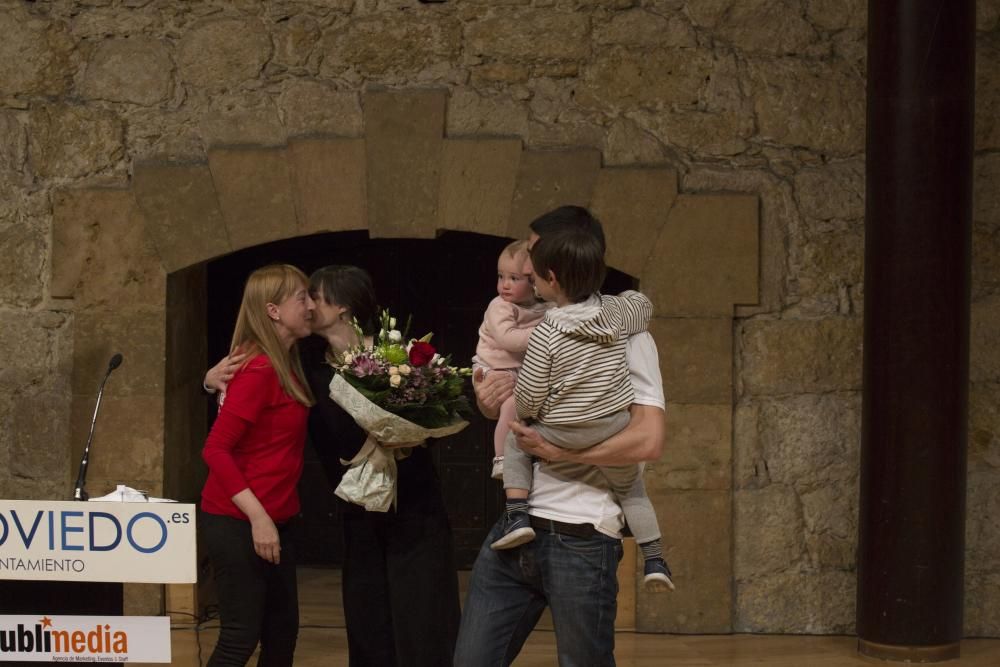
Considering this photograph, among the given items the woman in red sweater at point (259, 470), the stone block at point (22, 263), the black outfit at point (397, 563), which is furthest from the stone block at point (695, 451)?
the stone block at point (22, 263)

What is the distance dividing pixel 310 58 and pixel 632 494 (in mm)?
2736

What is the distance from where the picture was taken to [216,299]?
6344 millimetres

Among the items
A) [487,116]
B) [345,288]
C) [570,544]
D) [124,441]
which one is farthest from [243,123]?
[570,544]

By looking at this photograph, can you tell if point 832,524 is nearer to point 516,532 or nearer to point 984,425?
point 984,425

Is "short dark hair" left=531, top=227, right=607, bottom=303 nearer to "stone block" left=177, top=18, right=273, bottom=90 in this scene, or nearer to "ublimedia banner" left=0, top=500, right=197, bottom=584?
"ublimedia banner" left=0, top=500, right=197, bottom=584

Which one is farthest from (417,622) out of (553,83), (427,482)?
(553,83)

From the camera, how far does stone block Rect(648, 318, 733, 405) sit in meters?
5.33

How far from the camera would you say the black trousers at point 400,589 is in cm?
393

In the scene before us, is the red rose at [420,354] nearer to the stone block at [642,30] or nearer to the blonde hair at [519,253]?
the blonde hair at [519,253]

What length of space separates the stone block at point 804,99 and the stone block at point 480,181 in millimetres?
944

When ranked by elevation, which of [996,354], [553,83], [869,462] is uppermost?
[553,83]

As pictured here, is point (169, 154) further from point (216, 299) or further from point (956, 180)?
point (956, 180)

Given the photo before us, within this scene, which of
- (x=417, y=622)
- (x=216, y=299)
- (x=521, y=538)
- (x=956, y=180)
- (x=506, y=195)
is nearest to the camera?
(x=521, y=538)

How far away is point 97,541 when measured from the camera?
143 inches
